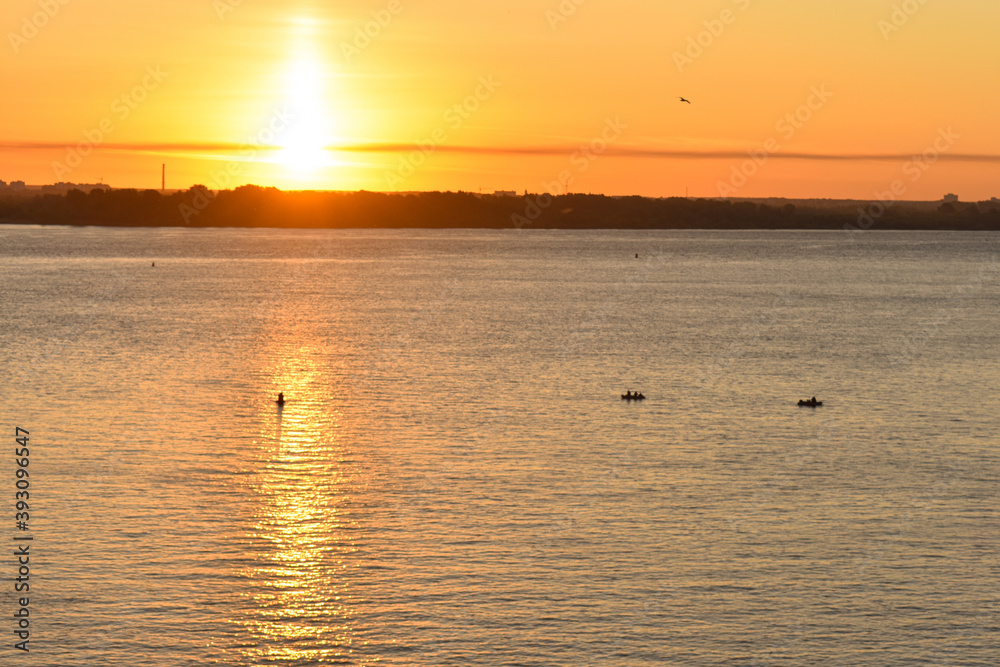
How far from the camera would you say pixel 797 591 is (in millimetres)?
36312

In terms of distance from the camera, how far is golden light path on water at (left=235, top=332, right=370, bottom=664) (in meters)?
32.5

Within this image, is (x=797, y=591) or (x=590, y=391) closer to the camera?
(x=797, y=591)

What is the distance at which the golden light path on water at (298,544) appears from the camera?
107 ft

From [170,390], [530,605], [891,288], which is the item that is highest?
[891,288]

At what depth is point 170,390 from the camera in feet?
234

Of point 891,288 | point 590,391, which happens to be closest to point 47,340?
point 590,391

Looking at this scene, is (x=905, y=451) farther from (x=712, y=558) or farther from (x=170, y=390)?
(x=170, y=390)

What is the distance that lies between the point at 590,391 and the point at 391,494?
27.5m

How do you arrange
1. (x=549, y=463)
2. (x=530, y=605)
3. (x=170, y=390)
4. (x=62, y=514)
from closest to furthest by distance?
(x=530, y=605)
(x=62, y=514)
(x=549, y=463)
(x=170, y=390)

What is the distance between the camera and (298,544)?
40.4 metres

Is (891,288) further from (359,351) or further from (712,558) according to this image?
(712,558)

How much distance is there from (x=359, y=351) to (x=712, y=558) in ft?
188

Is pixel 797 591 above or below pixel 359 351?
below

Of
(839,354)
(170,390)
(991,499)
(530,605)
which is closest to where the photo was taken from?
(530,605)
